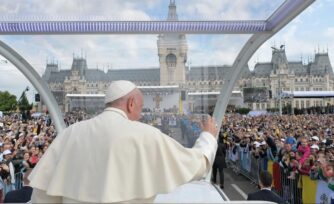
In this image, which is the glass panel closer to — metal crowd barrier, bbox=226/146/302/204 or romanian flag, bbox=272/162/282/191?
metal crowd barrier, bbox=226/146/302/204

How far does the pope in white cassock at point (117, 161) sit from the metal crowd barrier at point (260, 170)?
7.44 m

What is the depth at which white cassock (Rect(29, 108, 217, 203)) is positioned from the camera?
265cm

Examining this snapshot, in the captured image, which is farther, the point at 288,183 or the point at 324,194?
the point at 288,183

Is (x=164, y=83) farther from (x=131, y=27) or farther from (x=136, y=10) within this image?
(x=136, y=10)

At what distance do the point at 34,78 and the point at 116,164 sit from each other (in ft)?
28.1

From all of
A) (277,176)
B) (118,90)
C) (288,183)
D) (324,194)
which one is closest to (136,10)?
(324,194)

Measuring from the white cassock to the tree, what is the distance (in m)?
92.3

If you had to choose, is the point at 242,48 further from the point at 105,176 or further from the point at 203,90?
the point at 105,176

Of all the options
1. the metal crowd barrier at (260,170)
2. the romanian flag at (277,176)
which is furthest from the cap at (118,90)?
the romanian flag at (277,176)

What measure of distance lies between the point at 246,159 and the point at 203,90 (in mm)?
4786

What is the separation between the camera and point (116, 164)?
2660 mm

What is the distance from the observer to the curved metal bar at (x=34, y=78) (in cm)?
1028

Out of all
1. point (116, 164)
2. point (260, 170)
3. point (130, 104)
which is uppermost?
point (130, 104)

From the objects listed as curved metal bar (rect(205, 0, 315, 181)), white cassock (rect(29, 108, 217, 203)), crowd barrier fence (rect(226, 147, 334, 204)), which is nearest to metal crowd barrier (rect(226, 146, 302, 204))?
crowd barrier fence (rect(226, 147, 334, 204))
